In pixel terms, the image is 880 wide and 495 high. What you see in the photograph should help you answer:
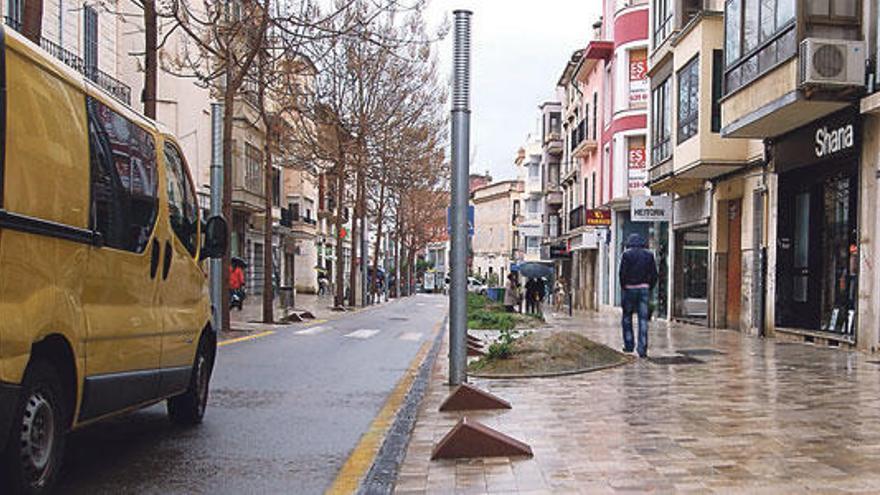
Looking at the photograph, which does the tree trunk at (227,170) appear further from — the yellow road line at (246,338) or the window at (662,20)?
the window at (662,20)

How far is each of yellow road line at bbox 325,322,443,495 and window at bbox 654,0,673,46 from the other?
17.9m

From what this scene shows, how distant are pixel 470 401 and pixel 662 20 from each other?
2092 cm

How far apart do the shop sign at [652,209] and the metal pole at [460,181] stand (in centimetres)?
1674

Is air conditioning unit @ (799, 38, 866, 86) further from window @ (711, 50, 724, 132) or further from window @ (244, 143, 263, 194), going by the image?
window @ (244, 143, 263, 194)

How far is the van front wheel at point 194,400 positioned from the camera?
7.47m

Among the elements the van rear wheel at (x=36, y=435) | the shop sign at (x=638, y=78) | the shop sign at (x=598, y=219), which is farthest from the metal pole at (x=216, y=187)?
the shop sign at (x=638, y=78)

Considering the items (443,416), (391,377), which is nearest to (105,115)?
(443,416)

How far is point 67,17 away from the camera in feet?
83.4

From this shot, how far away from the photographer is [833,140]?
15719mm

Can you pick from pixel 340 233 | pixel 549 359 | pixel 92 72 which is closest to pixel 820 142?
pixel 549 359

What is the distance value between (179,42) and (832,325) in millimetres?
26784

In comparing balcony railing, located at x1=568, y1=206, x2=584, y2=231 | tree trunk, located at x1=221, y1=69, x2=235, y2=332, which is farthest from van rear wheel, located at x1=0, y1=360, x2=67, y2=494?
balcony railing, located at x1=568, y1=206, x2=584, y2=231

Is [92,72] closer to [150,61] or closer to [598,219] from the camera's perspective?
[150,61]

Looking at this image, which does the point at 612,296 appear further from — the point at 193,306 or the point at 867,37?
the point at 193,306
